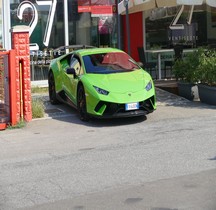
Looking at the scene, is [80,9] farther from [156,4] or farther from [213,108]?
[213,108]

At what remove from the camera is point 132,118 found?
1065cm

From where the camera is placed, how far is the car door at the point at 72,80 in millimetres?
10945

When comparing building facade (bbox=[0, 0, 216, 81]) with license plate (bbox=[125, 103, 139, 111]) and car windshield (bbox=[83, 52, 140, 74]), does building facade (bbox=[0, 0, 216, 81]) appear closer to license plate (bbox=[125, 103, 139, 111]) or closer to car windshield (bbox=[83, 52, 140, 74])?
car windshield (bbox=[83, 52, 140, 74])

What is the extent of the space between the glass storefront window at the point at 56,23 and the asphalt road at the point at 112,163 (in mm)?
5537

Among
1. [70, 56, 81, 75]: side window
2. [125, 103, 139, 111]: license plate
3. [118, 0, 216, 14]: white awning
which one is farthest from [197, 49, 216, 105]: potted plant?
[70, 56, 81, 75]: side window

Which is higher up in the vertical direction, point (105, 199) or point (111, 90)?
point (111, 90)

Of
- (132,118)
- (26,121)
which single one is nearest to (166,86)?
(132,118)

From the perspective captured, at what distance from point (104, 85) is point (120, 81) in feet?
1.38

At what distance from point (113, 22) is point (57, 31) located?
2.06 metres

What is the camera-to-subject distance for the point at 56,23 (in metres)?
16.3

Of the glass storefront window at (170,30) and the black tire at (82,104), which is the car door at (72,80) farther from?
the glass storefront window at (170,30)

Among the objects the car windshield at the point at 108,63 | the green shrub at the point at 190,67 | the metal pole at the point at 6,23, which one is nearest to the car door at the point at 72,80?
the car windshield at the point at 108,63

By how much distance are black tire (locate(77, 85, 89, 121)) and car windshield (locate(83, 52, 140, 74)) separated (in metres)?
0.52

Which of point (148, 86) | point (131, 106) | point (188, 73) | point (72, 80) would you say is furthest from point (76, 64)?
point (188, 73)
